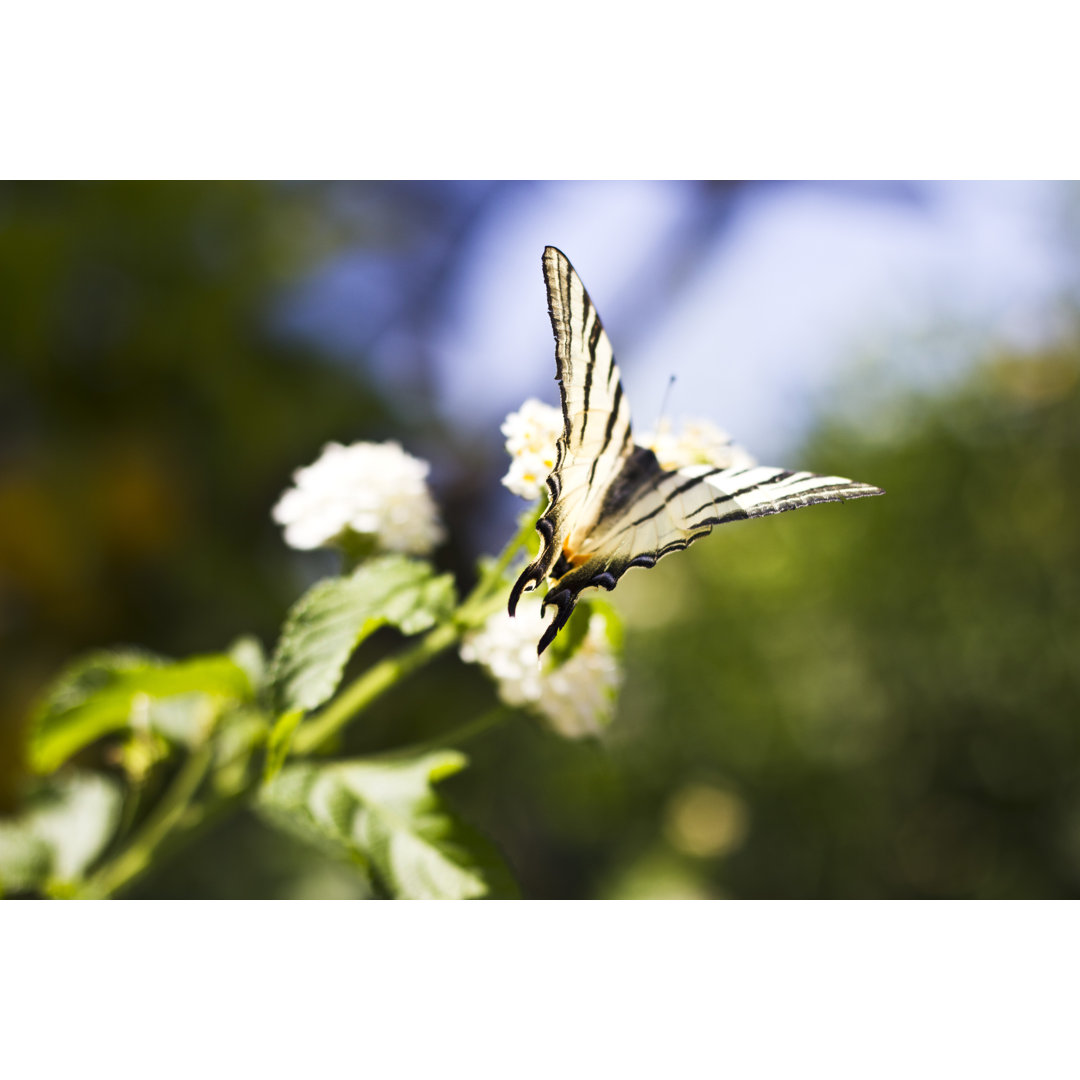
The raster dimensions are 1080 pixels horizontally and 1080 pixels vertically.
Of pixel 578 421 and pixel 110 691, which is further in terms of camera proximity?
pixel 110 691

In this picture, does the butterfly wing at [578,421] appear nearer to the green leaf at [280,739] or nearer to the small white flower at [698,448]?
the small white flower at [698,448]

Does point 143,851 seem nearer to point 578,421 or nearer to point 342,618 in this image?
point 342,618

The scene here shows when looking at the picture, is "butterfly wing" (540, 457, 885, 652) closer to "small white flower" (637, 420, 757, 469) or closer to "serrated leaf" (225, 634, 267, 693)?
"small white flower" (637, 420, 757, 469)

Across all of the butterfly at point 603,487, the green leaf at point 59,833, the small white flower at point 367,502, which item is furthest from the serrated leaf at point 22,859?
the butterfly at point 603,487

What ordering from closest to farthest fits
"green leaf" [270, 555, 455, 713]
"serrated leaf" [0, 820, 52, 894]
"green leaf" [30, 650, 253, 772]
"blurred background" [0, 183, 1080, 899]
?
"green leaf" [270, 555, 455, 713] → "green leaf" [30, 650, 253, 772] → "serrated leaf" [0, 820, 52, 894] → "blurred background" [0, 183, 1080, 899]

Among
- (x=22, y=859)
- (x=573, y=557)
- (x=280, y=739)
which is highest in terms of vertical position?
(x=573, y=557)

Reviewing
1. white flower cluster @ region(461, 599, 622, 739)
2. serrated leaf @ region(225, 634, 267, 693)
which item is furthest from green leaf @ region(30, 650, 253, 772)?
white flower cluster @ region(461, 599, 622, 739)

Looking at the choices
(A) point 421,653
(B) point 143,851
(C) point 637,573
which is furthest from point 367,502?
(C) point 637,573
